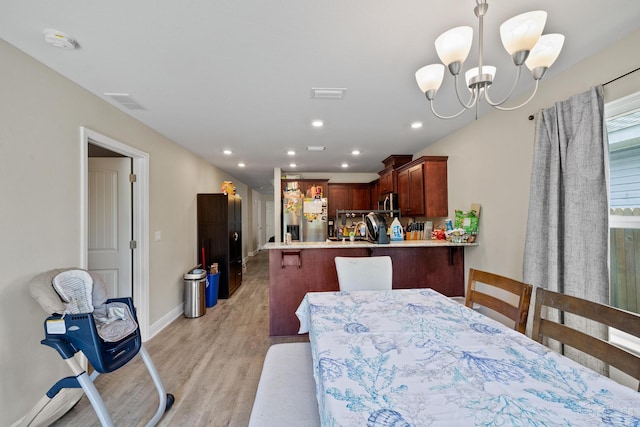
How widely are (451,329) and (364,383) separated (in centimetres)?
66

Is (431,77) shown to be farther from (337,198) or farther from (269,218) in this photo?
(269,218)

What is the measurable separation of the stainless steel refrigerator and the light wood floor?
192cm

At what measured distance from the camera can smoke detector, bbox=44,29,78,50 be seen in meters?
1.54

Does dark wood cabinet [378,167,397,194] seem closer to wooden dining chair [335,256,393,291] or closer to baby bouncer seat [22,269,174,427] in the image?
wooden dining chair [335,256,393,291]

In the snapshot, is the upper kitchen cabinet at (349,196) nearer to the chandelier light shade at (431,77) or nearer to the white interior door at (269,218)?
the chandelier light shade at (431,77)

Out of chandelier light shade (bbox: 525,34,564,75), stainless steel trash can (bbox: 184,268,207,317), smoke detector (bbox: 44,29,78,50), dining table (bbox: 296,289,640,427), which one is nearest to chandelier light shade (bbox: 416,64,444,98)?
chandelier light shade (bbox: 525,34,564,75)

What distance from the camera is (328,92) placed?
7.46ft

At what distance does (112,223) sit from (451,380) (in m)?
3.48

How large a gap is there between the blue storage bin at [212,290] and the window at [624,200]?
443 centimetres

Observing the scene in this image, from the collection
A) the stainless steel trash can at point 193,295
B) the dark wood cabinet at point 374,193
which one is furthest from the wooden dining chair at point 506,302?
the dark wood cabinet at point 374,193

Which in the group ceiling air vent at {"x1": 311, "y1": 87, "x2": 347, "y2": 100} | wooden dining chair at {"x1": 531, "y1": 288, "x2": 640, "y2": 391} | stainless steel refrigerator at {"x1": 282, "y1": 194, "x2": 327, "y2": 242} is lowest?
wooden dining chair at {"x1": 531, "y1": 288, "x2": 640, "y2": 391}

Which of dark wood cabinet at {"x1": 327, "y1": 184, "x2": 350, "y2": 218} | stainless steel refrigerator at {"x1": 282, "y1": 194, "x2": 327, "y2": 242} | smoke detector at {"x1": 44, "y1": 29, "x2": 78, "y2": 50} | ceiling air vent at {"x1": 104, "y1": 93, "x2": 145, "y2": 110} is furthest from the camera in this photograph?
dark wood cabinet at {"x1": 327, "y1": 184, "x2": 350, "y2": 218}

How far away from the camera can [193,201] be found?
14.3 feet

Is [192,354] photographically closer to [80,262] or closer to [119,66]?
[80,262]
